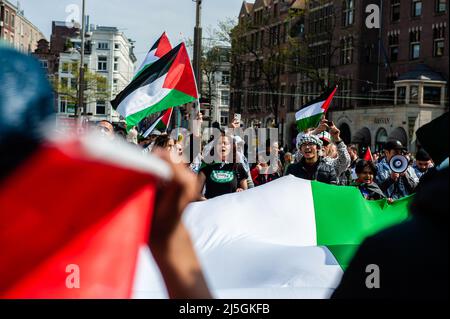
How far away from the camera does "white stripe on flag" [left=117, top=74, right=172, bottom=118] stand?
8.45m

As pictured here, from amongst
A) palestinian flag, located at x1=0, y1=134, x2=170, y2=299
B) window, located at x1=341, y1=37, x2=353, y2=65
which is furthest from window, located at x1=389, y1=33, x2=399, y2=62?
palestinian flag, located at x1=0, y1=134, x2=170, y2=299

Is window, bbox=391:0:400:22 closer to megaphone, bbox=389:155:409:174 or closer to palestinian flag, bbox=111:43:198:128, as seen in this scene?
palestinian flag, bbox=111:43:198:128

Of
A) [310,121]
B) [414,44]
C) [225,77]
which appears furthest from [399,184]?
[225,77]

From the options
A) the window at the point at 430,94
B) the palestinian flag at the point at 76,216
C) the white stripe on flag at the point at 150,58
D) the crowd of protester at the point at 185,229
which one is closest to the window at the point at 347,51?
the window at the point at 430,94

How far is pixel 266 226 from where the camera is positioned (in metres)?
4.75

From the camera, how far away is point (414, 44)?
46938mm

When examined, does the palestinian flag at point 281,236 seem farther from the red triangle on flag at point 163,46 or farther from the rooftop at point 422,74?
the rooftop at point 422,74

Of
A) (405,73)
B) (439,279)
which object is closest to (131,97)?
(439,279)

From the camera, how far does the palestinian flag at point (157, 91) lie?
8.51 meters

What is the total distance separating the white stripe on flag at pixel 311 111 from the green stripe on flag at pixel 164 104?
3.85 metres

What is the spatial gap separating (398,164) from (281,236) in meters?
3.97

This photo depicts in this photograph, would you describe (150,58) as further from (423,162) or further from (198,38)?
(423,162)
